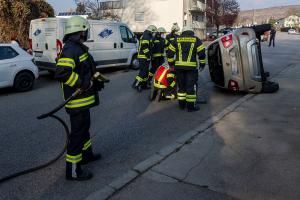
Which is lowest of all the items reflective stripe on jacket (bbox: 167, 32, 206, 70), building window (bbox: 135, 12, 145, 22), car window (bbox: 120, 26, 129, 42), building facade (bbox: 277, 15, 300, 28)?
reflective stripe on jacket (bbox: 167, 32, 206, 70)

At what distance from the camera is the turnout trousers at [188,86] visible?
687 centimetres

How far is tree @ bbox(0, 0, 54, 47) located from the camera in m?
17.0

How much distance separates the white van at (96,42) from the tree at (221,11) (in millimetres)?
39605

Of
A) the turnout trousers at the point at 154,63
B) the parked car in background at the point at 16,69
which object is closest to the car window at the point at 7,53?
A: the parked car in background at the point at 16,69

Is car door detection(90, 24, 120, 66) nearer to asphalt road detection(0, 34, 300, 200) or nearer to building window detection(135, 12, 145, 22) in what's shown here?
asphalt road detection(0, 34, 300, 200)

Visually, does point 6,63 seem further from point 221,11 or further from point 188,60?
point 221,11

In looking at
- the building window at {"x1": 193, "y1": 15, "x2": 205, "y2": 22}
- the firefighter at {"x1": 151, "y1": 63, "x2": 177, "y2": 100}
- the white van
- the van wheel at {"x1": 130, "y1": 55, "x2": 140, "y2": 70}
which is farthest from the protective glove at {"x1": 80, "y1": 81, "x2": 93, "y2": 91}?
the building window at {"x1": 193, "y1": 15, "x2": 205, "y2": 22}

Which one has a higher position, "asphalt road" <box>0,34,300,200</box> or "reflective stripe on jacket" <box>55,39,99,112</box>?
"reflective stripe on jacket" <box>55,39,99,112</box>

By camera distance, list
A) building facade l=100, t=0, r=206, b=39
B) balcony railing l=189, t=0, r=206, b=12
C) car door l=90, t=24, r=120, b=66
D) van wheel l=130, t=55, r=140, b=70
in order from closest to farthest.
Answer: car door l=90, t=24, r=120, b=66 → van wheel l=130, t=55, r=140, b=70 → building facade l=100, t=0, r=206, b=39 → balcony railing l=189, t=0, r=206, b=12

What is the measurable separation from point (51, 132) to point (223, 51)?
187 inches

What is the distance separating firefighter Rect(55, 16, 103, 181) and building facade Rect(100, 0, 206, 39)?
3840 centimetres

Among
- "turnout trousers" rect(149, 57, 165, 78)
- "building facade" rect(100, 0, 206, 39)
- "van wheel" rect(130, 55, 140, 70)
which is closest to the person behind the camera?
"turnout trousers" rect(149, 57, 165, 78)

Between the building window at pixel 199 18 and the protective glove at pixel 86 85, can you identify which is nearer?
the protective glove at pixel 86 85

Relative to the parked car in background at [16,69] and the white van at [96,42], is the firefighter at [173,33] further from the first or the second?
the parked car in background at [16,69]
